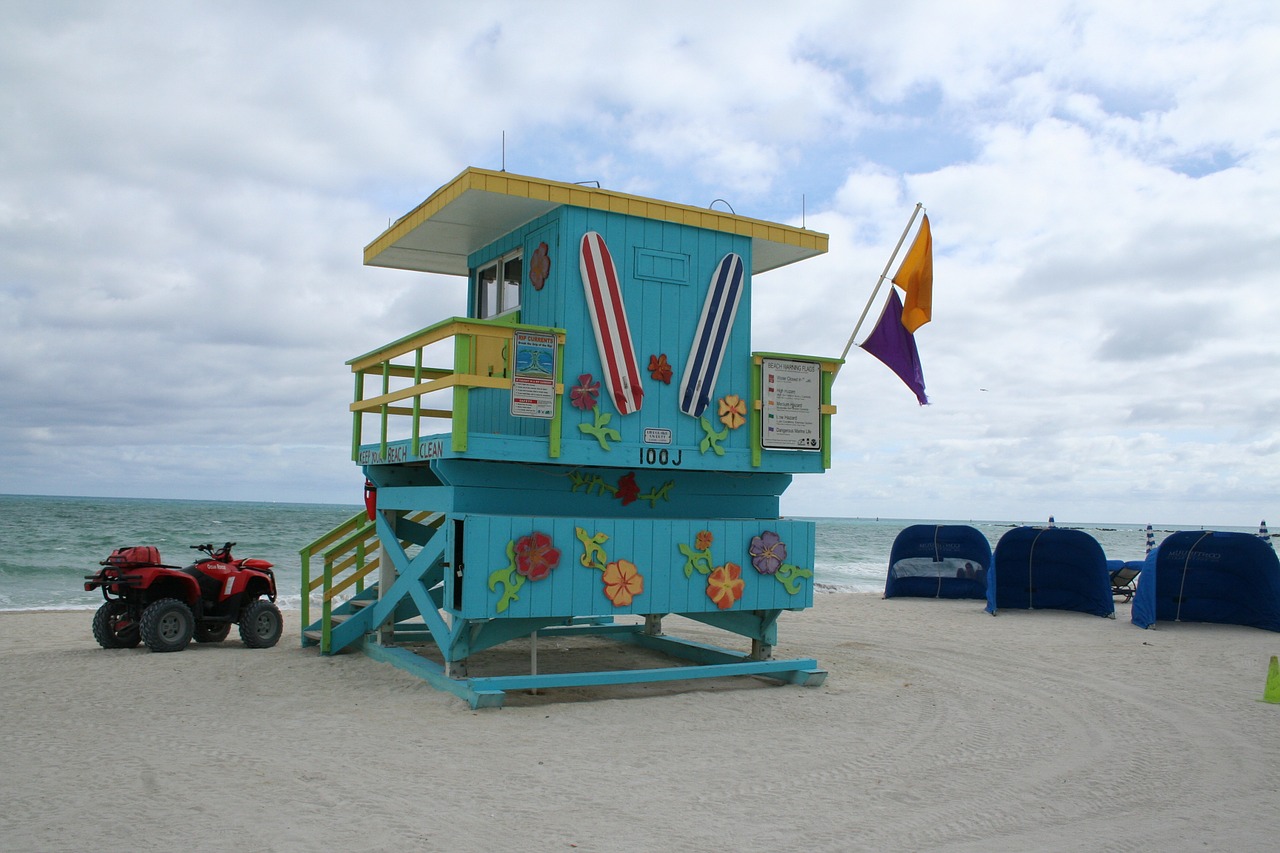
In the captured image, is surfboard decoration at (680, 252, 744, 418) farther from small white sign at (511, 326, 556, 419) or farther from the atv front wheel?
the atv front wheel

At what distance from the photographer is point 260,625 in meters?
11.0

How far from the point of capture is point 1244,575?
14.7 metres

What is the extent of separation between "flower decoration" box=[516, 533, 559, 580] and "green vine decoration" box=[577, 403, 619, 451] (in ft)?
3.06

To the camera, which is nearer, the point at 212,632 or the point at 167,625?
the point at 167,625

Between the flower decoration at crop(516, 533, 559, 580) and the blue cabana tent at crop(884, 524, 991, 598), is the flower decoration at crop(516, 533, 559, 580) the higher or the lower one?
the higher one

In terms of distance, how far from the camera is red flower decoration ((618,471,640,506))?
Answer: 9.02 metres

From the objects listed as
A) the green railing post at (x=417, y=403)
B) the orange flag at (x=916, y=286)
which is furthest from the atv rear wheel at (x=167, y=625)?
the orange flag at (x=916, y=286)

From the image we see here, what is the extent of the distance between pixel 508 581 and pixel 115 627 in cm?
547

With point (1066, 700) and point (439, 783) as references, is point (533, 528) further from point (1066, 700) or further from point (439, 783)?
point (1066, 700)

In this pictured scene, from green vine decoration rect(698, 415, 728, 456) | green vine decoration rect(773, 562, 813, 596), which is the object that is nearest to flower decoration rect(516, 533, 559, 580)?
green vine decoration rect(698, 415, 728, 456)

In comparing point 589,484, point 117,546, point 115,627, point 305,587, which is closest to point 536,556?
point 589,484

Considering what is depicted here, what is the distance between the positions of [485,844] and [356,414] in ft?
21.0

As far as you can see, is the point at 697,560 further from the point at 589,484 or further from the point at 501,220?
the point at 501,220

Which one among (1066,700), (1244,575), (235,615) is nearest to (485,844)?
(1066,700)
